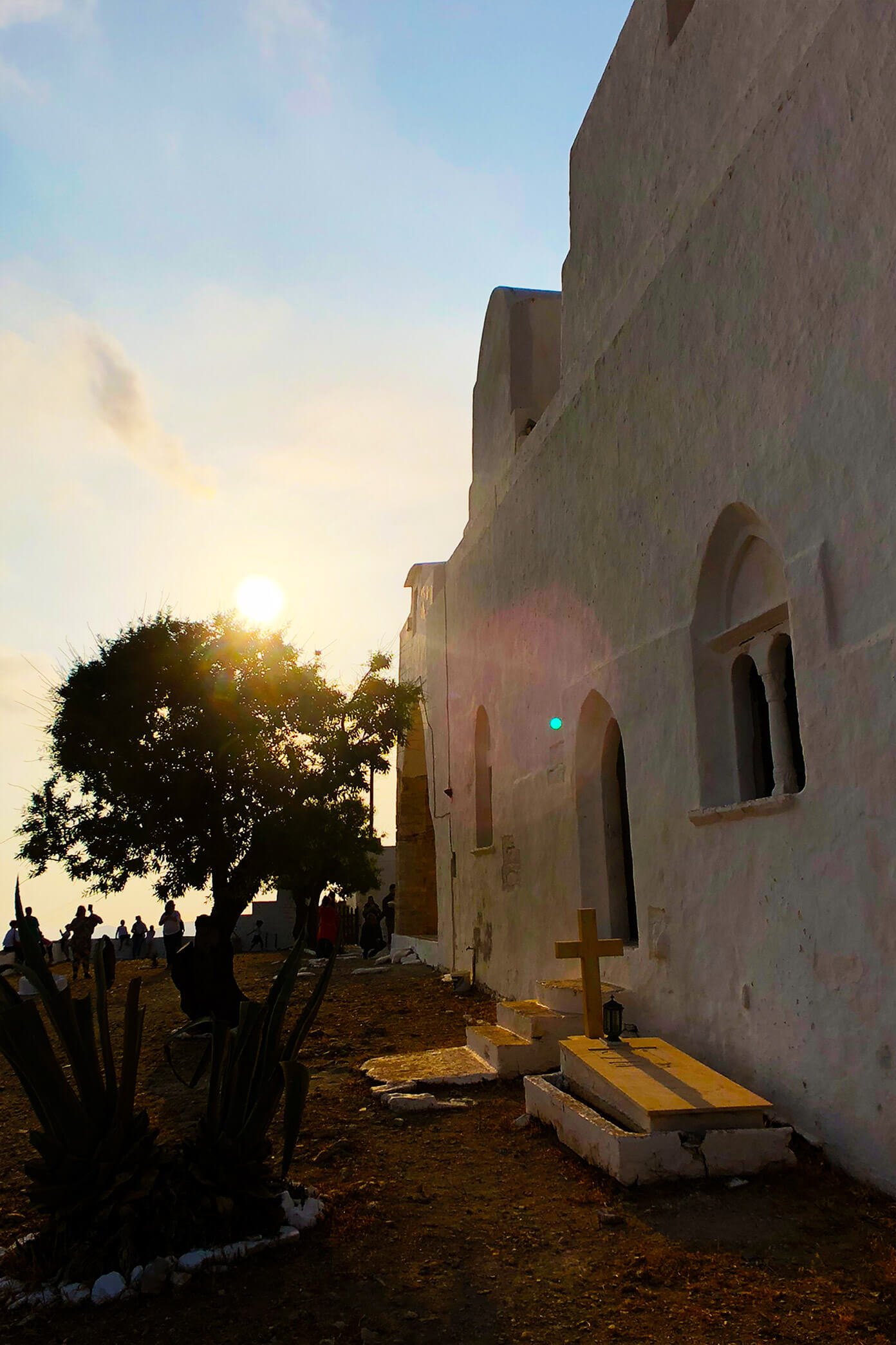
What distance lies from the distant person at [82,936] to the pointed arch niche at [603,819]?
33.3 feet

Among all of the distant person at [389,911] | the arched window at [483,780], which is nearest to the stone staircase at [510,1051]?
the arched window at [483,780]

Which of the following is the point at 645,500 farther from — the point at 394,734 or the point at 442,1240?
the point at 394,734

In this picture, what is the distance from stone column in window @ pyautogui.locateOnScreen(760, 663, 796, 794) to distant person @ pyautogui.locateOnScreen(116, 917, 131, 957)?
24412mm

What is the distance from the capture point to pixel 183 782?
972 cm

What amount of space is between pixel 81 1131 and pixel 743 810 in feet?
12.1

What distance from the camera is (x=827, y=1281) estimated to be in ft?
11.1

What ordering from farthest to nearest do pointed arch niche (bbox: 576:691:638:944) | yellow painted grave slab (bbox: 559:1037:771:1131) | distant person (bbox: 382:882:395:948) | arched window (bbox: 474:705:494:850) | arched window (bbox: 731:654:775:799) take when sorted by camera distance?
distant person (bbox: 382:882:395:948) → arched window (bbox: 474:705:494:850) → pointed arch niche (bbox: 576:691:638:944) → arched window (bbox: 731:654:775:799) → yellow painted grave slab (bbox: 559:1037:771:1131)

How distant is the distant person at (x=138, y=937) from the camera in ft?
Answer: 84.2

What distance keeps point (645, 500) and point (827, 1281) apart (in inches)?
192

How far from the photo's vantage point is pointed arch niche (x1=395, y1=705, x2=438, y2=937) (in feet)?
58.1

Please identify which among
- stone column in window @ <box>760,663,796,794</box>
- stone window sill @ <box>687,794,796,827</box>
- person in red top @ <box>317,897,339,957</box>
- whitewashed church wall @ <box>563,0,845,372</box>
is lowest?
person in red top @ <box>317,897,339,957</box>

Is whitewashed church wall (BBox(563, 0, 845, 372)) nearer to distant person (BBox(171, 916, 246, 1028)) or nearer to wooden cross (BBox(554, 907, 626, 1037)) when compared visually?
wooden cross (BBox(554, 907, 626, 1037))

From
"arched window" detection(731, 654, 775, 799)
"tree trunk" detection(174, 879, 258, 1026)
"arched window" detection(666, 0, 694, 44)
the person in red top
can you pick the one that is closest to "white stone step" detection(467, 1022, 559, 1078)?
"arched window" detection(731, 654, 775, 799)

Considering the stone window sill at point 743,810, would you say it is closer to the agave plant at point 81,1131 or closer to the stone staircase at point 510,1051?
the stone staircase at point 510,1051
